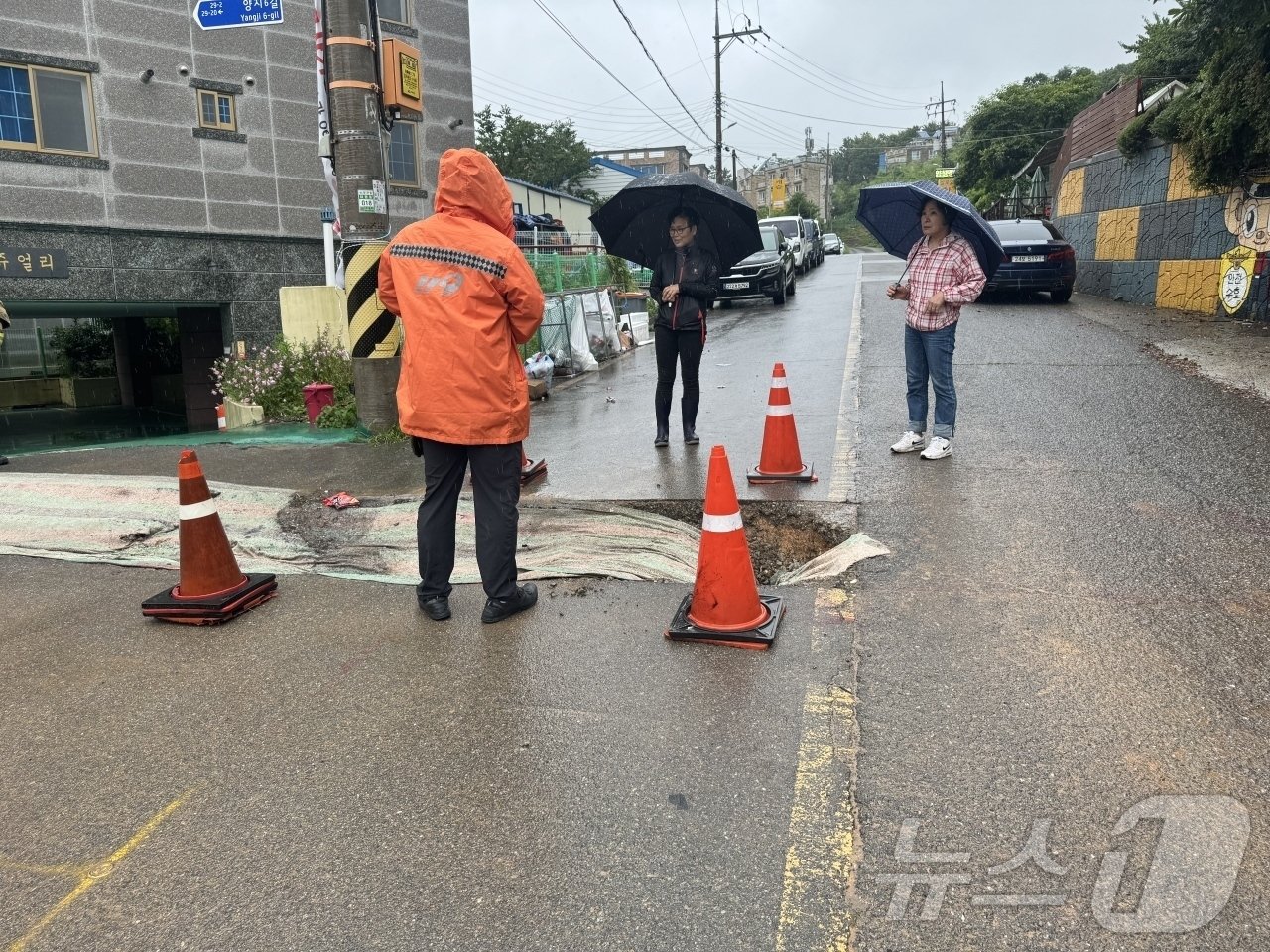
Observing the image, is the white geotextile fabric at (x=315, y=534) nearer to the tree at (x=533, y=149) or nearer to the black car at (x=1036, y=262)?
the black car at (x=1036, y=262)

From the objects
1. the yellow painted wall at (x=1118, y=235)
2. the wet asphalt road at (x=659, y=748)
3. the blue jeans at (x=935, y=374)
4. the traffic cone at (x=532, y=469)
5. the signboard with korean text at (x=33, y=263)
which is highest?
the yellow painted wall at (x=1118, y=235)

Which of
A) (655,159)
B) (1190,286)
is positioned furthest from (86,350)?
(655,159)

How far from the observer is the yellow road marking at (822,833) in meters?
2.24

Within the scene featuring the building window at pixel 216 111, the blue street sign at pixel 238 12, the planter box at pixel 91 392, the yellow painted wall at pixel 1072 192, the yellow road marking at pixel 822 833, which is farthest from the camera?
the planter box at pixel 91 392

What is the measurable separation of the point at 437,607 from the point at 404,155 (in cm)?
1533

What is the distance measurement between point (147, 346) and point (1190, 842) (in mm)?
A: 22218

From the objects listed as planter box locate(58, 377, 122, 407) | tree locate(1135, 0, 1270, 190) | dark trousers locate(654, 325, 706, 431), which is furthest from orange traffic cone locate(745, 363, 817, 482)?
planter box locate(58, 377, 122, 407)

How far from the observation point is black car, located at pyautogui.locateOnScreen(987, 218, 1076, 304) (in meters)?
16.0

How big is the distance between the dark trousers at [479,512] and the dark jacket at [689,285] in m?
3.09

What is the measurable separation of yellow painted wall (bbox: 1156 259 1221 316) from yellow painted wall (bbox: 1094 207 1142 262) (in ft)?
4.94

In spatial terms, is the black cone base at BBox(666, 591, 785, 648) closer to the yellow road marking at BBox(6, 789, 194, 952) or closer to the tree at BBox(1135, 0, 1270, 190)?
the yellow road marking at BBox(6, 789, 194, 952)

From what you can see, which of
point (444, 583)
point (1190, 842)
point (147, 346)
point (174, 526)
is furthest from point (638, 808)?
point (147, 346)

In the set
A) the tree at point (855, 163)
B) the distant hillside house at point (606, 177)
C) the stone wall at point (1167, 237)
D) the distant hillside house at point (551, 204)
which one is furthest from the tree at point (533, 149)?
the tree at point (855, 163)

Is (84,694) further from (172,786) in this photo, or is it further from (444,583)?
(444,583)
